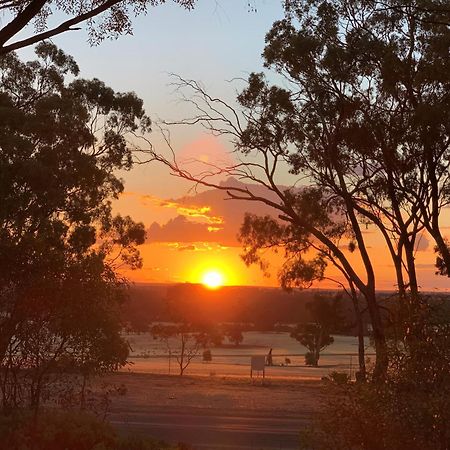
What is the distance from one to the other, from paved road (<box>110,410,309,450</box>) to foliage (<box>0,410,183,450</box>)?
499cm

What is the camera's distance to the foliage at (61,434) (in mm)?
9266

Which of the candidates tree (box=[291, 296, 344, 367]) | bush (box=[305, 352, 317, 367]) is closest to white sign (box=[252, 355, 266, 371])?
tree (box=[291, 296, 344, 367])

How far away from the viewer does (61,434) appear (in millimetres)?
9672

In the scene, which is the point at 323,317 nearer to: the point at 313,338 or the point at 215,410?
the point at 313,338

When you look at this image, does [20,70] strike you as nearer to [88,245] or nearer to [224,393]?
[88,245]

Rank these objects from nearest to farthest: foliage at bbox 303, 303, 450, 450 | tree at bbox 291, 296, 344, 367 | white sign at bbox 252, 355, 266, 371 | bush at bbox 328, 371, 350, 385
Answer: foliage at bbox 303, 303, 450, 450 → bush at bbox 328, 371, 350, 385 → white sign at bbox 252, 355, 266, 371 → tree at bbox 291, 296, 344, 367

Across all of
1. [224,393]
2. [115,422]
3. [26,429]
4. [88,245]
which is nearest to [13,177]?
[88,245]

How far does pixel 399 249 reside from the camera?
2097 cm

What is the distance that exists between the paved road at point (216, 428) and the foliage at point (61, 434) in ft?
16.4

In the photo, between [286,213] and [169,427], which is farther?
[286,213]

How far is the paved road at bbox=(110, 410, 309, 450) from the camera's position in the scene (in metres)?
16.0

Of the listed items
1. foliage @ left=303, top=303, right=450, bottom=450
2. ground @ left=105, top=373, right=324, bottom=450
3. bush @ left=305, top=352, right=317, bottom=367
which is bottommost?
bush @ left=305, top=352, right=317, bottom=367

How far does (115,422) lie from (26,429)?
10.6 metres

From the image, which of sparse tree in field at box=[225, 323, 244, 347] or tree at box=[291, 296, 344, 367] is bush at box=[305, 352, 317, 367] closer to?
tree at box=[291, 296, 344, 367]
